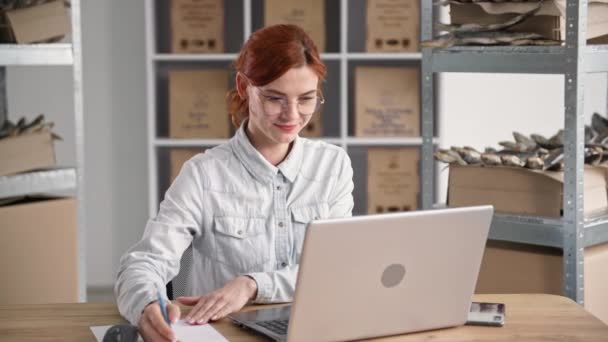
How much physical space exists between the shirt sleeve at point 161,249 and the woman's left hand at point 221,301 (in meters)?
0.07

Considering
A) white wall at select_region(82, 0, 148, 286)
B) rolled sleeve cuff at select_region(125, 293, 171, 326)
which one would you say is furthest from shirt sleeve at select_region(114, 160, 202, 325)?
white wall at select_region(82, 0, 148, 286)

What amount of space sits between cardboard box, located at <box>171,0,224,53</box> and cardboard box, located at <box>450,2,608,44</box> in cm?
170

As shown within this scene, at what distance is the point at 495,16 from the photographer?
2730 mm

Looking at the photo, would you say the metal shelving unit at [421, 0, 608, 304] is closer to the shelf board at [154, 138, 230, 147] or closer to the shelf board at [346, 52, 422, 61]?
the shelf board at [346, 52, 422, 61]

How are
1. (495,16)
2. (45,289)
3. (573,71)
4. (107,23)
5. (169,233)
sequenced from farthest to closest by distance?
(107,23)
(45,289)
(495,16)
(573,71)
(169,233)

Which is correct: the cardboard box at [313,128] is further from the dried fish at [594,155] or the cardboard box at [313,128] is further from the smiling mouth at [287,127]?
the smiling mouth at [287,127]

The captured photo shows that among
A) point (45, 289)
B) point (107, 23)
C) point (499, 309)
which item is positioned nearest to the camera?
point (499, 309)

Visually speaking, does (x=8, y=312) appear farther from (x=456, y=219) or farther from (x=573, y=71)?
(x=573, y=71)

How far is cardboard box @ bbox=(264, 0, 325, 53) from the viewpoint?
4.27 metres

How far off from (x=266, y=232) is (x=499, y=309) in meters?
0.58

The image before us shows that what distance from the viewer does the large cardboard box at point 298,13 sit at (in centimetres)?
427

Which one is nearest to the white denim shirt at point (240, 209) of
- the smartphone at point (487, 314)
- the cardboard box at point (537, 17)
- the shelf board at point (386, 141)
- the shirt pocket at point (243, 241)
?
the shirt pocket at point (243, 241)

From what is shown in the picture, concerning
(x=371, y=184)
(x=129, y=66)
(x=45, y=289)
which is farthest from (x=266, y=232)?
(x=129, y=66)

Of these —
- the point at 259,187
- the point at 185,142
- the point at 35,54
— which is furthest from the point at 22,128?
the point at 259,187
